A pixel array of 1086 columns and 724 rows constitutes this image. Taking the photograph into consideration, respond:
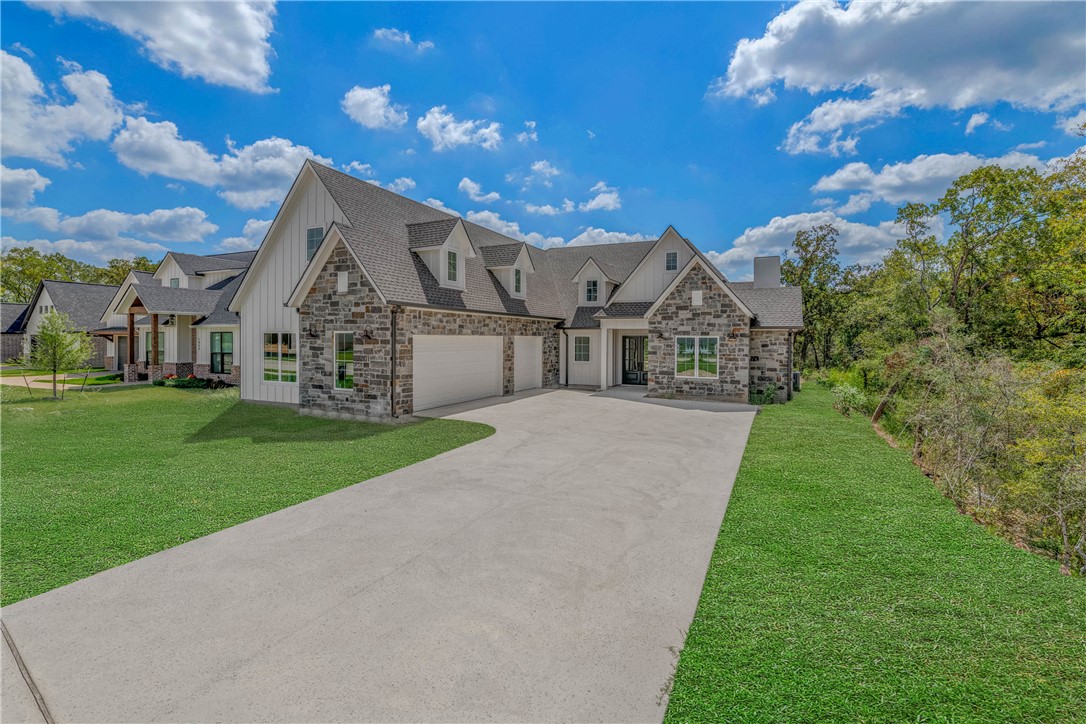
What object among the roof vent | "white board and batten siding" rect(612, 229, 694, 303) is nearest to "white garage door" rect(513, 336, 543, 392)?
"white board and batten siding" rect(612, 229, 694, 303)

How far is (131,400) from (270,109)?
11.3 metres

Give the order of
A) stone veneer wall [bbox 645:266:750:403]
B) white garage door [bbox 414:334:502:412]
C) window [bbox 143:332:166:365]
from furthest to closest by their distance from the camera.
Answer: window [bbox 143:332:166:365] → stone veneer wall [bbox 645:266:750:403] → white garage door [bbox 414:334:502:412]

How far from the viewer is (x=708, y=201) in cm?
2031

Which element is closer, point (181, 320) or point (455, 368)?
point (455, 368)

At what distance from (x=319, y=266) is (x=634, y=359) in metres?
13.7

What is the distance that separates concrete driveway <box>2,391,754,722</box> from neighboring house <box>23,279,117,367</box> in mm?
35159

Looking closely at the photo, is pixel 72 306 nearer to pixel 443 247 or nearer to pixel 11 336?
pixel 11 336

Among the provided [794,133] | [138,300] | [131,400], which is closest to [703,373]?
[794,133]

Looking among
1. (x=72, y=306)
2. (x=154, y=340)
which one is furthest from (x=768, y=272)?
(x=72, y=306)

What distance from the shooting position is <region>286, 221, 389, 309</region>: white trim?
13102 mm

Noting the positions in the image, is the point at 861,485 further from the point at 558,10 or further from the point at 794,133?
the point at 794,133

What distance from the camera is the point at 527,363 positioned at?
19.6 meters

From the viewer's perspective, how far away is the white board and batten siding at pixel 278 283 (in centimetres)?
1497

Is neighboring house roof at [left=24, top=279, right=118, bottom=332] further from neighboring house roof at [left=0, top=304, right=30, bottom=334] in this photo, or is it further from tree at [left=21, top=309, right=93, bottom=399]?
tree at [left=21, top=309, right=93, bottom=399]
